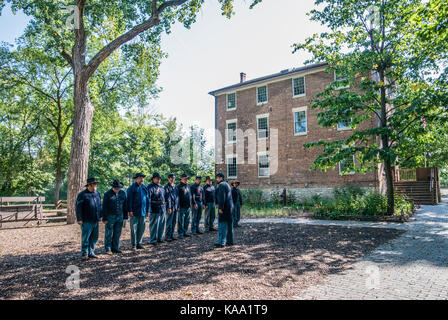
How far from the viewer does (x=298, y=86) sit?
23750mm

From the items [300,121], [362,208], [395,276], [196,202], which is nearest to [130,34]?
[196,202]

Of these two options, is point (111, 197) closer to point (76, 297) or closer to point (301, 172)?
point (76, 297)

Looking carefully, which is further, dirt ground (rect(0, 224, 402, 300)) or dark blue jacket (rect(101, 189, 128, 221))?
dark blue jacket (rect(101, 189, 128, 221))

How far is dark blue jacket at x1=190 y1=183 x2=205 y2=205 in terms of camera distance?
34.8ft

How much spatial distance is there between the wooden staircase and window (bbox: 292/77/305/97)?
1033cm

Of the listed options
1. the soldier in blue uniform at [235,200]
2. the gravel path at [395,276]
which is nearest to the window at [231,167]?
the soldier in blue uniform at [235,200]

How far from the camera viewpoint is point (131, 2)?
1320 centimetres

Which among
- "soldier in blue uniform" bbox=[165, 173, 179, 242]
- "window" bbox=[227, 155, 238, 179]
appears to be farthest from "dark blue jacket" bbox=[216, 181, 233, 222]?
"window" bbox=[227, 155, 238, 179]

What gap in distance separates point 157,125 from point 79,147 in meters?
21.0

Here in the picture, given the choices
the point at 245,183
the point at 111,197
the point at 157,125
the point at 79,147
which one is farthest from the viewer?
the point at 157,125

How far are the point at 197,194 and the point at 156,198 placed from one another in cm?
240

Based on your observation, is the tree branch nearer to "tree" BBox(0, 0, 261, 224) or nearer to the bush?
"tree" BBox(0, 0, 261, 224)

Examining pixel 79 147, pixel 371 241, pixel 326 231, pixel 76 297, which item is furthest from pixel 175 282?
pixel 79 147

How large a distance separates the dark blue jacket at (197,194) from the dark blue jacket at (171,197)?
96 centimetres
